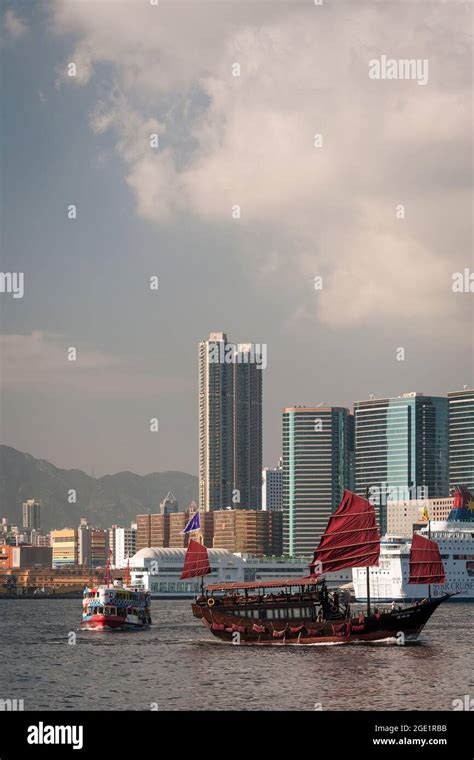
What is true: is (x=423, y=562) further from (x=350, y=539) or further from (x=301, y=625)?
(x=301, y=625)

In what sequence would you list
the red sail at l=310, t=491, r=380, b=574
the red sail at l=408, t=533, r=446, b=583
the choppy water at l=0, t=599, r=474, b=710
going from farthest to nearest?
the red sail at l=408, t=533, r=446, b=583 → the red sail at l=310, t=491, r=380, b=574 → the choppy water at l=0, t=599, r=474, b=710

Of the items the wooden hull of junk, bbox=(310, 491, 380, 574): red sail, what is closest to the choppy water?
the wooden hull of junk

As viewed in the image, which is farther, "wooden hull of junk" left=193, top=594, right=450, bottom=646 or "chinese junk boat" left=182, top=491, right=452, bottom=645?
"chinese junk boat" left=182, top=491, right=452, bottom=645

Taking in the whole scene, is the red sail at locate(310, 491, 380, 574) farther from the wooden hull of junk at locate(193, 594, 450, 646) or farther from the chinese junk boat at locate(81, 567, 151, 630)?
the chinese junk boat at locate(81, 567, 151, 630)

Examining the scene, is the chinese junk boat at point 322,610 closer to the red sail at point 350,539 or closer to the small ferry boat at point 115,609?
the red sail at point 350,539

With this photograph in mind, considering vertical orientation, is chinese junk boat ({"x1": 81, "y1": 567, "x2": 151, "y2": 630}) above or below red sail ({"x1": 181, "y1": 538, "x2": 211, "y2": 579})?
below

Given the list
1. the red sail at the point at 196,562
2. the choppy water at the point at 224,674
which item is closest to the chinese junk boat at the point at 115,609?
A: the red sail at the point at 196,562

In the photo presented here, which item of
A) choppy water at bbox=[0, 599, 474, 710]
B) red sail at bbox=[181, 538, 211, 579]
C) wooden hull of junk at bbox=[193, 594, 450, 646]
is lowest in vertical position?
choppy water at bbox=[0, 599, 474, 710]
